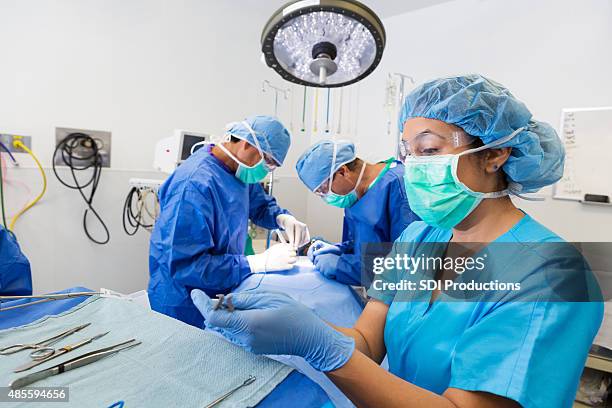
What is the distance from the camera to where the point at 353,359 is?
67 cm

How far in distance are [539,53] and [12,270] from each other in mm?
2915

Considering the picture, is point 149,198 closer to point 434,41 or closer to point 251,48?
point 251,48

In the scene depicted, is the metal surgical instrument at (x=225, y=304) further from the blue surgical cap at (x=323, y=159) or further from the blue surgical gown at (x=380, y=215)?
the blue surgical cap at (x=323, y=159)

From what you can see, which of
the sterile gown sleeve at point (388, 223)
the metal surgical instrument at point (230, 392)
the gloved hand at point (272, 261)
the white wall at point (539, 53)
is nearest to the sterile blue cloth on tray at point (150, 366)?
the metal surgical instrument at point (230, 392)

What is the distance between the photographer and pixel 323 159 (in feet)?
5.37

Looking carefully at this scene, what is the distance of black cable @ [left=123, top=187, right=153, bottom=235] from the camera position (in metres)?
2.51

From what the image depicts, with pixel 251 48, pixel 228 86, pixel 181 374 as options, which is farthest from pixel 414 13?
pixel 181 374

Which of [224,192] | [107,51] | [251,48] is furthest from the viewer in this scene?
[251,48]

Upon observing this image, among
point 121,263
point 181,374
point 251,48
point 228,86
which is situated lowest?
point 121,263

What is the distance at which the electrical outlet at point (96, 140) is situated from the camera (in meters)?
2.21

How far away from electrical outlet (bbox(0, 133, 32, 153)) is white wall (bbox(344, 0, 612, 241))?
2.70 meters

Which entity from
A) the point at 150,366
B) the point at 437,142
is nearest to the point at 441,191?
the point at 437,142

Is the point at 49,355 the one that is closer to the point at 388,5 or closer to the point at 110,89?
the point at 110,89

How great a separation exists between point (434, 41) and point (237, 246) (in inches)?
89.0
